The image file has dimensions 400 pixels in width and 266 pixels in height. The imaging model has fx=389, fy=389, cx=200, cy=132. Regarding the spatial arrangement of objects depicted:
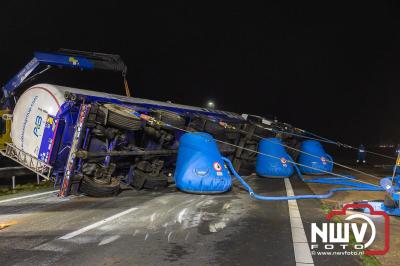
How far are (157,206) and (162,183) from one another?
9.00ft

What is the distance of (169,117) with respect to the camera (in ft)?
37.1

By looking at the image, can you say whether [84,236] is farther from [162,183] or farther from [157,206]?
[162,183]

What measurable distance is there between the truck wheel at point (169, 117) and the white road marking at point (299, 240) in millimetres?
4480

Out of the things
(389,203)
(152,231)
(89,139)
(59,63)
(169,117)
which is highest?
(59,63)

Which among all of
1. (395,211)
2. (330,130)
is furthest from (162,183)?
(330,130)

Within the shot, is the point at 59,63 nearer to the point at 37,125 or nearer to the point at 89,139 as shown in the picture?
the point at 37,125

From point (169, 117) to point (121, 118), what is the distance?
83.1 inches

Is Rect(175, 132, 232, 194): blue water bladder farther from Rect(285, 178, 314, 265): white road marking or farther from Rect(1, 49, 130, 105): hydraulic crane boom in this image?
Rect(1, 49, 130, 105): hydraulic crane boom

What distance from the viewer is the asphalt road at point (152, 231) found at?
4719 millimetres

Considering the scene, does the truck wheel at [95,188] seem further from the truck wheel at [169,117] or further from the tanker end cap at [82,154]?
the truck wheel at [169,117]

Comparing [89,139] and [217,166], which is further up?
[89,139]

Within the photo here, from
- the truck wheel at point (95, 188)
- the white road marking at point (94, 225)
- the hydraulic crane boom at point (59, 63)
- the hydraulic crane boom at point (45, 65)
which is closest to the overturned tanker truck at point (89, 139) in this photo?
the truck wheel at point (95, 188)
